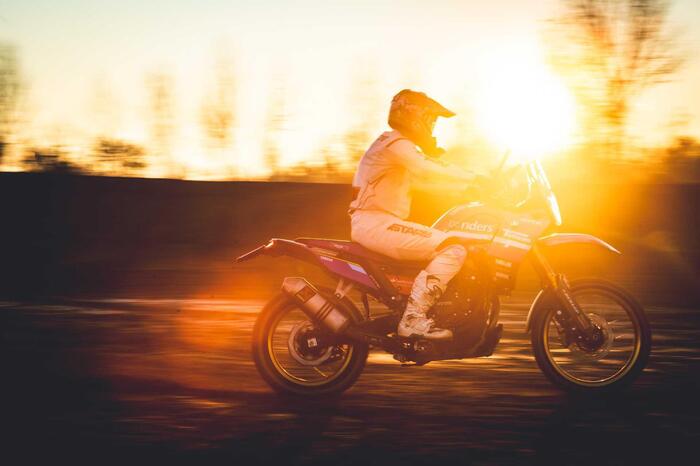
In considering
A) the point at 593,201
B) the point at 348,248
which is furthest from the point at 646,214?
the point at 348,248

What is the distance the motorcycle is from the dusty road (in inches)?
10.2

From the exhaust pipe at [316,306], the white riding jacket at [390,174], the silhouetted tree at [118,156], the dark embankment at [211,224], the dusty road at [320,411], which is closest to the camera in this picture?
the dusty road at [320,411]

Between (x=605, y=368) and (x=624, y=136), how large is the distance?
15.1 m

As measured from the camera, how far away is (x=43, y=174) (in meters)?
18.0

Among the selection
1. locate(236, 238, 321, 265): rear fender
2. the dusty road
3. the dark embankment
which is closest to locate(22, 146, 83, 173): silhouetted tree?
the dark embankment

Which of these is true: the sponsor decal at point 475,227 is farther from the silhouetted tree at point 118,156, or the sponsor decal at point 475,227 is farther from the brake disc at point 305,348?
the silhouetted tree at point 118,156

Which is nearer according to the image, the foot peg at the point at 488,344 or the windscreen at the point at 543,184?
the foot peg at the point at 488,344

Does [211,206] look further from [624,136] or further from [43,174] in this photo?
[624,136]

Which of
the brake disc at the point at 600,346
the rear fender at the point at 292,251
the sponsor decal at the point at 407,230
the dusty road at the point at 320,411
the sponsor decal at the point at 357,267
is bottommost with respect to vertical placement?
the dusty road at the point at 320,411

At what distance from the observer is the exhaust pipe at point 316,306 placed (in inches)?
267

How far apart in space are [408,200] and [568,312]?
1410mm

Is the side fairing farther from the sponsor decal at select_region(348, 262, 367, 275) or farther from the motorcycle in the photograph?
the sponsor decal at select_region(348, 262, 367, 275)

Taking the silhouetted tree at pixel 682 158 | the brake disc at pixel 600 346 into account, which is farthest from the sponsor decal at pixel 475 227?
the silhouetted tree at pixel 682 158

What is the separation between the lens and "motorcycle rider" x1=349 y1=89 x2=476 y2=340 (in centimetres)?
669
